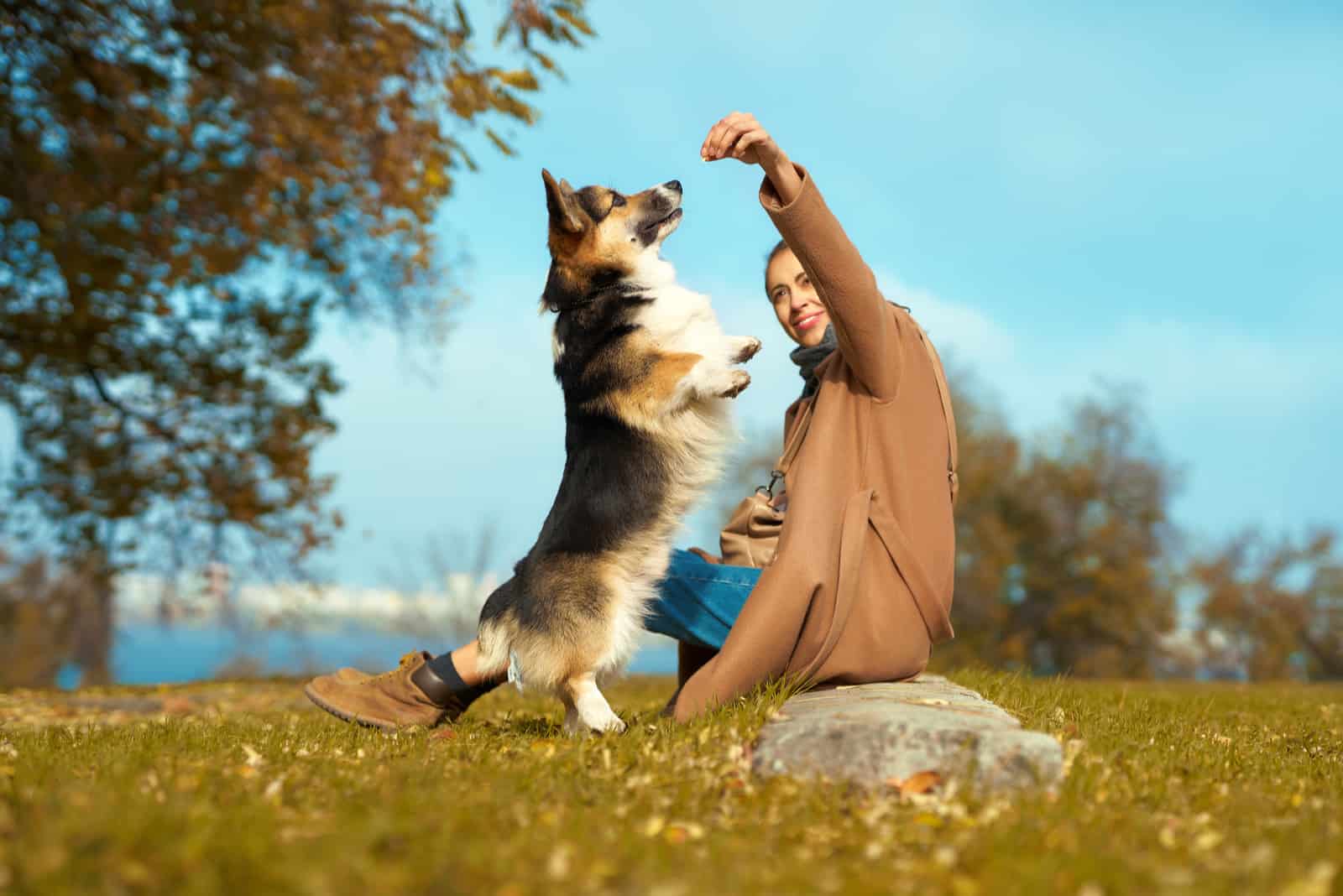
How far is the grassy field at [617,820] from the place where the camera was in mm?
2254

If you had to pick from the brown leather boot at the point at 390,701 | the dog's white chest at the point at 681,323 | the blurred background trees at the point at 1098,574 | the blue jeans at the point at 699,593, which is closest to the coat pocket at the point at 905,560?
the blue jeans at the point at 699,593

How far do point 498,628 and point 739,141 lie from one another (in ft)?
6.94

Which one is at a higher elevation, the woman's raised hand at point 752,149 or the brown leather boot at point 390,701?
the woman's raised hand at point 752,149

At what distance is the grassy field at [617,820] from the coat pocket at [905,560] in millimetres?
667

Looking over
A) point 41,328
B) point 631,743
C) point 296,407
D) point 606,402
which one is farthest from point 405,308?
point 631,743

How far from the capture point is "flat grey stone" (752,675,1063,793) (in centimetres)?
324

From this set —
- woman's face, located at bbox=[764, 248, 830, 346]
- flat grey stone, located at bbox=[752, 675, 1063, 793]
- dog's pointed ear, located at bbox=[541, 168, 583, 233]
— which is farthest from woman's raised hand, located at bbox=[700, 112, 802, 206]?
flat grey stone, located at bbox=[752, 675, 1063, 793]

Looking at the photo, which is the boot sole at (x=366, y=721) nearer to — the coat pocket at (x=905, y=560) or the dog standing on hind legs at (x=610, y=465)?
the dog standing on hind legs at (x=610, y=465)

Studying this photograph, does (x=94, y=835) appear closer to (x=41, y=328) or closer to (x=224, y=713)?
(x=224, y=713)

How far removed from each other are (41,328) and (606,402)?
10.1 m

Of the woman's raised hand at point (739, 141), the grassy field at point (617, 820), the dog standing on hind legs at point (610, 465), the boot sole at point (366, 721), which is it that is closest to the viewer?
the grassy field at point (617, 820)

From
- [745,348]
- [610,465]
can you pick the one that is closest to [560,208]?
[745,348]

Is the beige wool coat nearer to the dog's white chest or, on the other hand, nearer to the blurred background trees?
the dog's white chest

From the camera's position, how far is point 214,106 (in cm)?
1129
